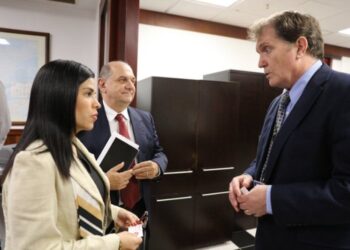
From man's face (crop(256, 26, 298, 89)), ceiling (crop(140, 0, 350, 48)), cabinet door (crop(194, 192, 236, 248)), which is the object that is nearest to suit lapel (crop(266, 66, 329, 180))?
man's face (crop(256, 26, 298, 89))

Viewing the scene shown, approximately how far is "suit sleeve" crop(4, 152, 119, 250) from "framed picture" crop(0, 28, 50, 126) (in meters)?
3.01

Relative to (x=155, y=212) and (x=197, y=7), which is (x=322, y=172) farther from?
(x=197, y=7)

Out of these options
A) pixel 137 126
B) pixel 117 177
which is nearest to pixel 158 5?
pixel 137 126

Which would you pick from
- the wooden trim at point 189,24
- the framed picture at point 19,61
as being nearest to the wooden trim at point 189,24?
the wooden trim at point 189,24

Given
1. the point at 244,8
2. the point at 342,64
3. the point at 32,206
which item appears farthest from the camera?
the point at 342,64

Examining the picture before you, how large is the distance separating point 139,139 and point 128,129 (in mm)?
100

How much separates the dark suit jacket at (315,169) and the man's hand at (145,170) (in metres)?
0.80

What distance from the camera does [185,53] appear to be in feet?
13.4

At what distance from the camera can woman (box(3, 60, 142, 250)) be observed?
0.78 meters

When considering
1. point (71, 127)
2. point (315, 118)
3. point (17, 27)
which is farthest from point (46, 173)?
point (17, 27)

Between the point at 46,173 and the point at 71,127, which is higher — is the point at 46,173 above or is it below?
below

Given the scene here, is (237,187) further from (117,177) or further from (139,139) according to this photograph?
(139,139)

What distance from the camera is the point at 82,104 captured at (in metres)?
0.97

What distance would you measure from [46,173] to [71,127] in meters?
0.19
